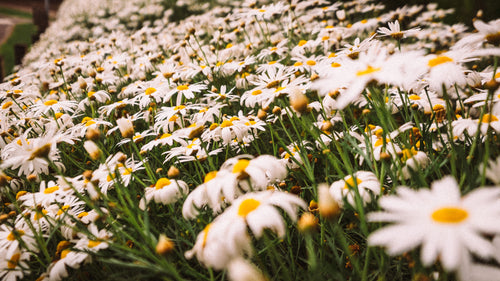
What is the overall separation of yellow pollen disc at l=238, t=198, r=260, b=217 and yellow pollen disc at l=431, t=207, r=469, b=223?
0.36 metres

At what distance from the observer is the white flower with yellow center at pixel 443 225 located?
1.62 feet

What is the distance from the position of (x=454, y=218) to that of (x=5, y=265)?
1401 mm

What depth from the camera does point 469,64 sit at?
3.22 metres

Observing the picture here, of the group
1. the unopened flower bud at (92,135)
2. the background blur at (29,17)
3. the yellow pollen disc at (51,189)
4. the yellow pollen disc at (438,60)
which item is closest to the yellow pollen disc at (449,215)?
the yellow pollen disc at (438,60)

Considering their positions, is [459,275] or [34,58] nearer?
[459,275]

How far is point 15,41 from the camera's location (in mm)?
10812

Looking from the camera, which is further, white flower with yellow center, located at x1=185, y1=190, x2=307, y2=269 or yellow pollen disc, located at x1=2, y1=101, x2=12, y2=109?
yellow pollen disc, located at x1=2, y1=101, x2=12, y2=109

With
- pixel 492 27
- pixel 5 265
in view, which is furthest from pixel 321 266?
pixel 5 265

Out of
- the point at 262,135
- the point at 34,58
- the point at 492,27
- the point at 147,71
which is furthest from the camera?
the point at 34,58

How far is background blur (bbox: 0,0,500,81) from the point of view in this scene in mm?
4137

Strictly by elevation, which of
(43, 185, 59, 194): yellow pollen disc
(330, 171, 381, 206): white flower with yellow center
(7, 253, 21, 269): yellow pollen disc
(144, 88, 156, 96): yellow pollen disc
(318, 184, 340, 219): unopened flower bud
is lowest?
(330, 171, 381, 206): white flower with yellow center

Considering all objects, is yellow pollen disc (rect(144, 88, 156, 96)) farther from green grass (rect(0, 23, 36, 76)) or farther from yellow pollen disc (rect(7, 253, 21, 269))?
green grass (rect(0, 23, 36, 76))

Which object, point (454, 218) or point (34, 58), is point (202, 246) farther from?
point (34, 58)

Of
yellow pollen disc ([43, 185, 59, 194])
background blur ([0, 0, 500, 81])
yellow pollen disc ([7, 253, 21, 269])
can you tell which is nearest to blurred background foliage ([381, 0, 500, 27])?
background blur ([0, 0, 500, 81])
